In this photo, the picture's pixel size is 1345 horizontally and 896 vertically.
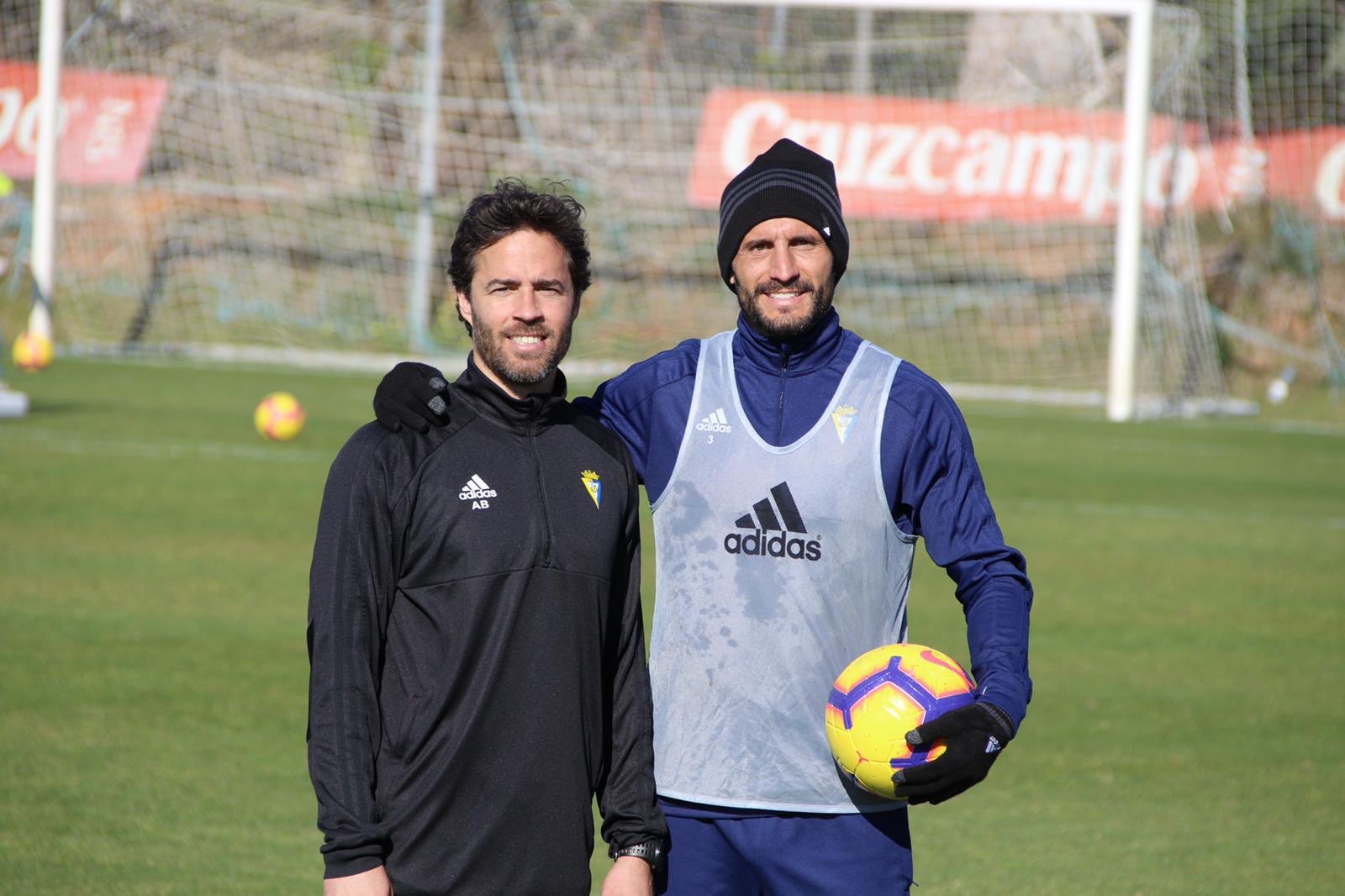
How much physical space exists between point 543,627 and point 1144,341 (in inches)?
786

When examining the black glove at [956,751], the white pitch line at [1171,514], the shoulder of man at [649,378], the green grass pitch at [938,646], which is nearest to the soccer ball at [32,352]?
the green grass pitch at [938,646]

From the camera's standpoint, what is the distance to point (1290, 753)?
7.00 m

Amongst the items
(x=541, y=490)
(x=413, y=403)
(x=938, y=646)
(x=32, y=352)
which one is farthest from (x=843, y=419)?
(x=32, y=352)

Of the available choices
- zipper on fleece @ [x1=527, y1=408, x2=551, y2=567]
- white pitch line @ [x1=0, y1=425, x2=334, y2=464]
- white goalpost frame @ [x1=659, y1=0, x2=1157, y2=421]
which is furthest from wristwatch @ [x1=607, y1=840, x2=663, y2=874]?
white goalpost frame @ [x1=659, y1=0, x2=1157, y2=421]

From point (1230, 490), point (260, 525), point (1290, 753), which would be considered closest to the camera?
point (1290, 753)

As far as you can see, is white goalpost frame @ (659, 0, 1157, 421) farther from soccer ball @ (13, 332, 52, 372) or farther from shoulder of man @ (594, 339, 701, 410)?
shoulder of man @ (594, 339, 701, 410)

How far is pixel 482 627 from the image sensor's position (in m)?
3.01

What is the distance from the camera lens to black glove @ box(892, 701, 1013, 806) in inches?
121

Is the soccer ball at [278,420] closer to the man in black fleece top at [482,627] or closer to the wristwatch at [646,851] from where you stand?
the man in black fleece top at [482,627]

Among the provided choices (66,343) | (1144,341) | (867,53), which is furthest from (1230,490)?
(66,343)

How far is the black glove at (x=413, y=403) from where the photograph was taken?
3.05 metres

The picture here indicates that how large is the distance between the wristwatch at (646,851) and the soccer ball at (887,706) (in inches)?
16.6

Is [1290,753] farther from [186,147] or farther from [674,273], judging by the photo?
[186,147]

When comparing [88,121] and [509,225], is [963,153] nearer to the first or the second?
[88,121]
